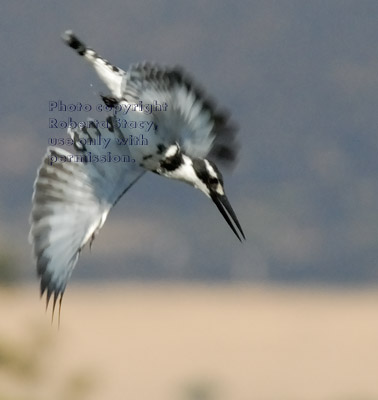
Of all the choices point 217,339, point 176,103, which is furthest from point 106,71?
point 217,339

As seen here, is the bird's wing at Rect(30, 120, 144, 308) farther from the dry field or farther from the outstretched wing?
the dry field

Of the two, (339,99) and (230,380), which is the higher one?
(230,380)

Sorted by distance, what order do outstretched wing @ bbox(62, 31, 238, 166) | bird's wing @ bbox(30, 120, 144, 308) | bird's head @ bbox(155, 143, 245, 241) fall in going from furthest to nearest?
bird's wing @ bbox(30, 120, 144, 308), bird's head @ bbox(155, 143, 245, 241), outstretched wing @ bbox(62, 31, 238, 166)

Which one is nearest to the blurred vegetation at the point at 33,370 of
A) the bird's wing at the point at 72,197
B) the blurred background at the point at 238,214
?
the blurred background at the point at 238,214

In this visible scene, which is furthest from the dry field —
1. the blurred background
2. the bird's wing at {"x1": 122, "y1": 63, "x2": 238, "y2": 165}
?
the bird's wing at {"x1": 122, "y1": 63, "x2": 238, "y2": 165}

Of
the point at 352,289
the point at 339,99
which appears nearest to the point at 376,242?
the point at 352,289

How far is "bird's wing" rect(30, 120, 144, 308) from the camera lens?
6.69m

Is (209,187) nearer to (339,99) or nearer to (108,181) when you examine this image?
(108,181)

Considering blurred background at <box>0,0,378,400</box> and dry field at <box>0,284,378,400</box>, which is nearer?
dry field at <box>0,284,378,400</box>

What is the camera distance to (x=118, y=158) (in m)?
6.73

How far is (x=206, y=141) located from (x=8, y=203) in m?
27.2

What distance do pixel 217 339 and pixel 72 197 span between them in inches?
755

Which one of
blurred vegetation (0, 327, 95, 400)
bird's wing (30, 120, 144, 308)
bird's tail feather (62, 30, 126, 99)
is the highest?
bird's tail feather (62, 30, 126, 99)

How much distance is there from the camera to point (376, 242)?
32.8 m
